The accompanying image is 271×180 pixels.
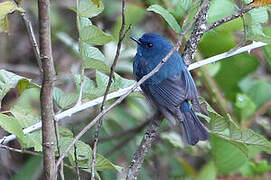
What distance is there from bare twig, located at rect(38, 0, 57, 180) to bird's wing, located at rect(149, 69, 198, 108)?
169 cm

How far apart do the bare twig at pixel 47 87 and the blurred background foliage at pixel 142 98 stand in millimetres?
387

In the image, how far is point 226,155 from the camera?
3.99 meters

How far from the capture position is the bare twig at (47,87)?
5.95 ft

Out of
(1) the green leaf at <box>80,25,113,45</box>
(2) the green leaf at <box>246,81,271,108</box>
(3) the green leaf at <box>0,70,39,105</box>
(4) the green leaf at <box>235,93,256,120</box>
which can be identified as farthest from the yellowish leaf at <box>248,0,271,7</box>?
(2) the green leaf at <box>246,81,271,108</box>

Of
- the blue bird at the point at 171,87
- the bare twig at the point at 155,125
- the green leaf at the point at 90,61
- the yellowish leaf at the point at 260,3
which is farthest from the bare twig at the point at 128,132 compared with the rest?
the yellowish leaf at the point at 260,3

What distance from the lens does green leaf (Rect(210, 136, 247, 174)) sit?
390cm

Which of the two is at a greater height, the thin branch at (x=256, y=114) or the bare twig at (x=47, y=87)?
the bare twig at (x=47, y=87)

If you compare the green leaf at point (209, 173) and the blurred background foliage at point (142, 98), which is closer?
the blurred background foliage at point (142, 98)

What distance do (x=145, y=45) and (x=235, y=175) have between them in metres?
1.53

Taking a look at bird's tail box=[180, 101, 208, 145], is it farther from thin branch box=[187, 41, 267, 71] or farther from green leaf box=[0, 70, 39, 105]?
green leaf box=[0, 70, 39, 105]

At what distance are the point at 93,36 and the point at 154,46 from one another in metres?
1.46

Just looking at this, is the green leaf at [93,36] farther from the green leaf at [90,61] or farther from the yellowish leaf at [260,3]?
the yellowish leaf at [260,3]

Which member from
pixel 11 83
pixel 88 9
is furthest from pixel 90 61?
pixel 11 83

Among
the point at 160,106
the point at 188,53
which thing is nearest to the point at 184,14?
the point at 188,53
